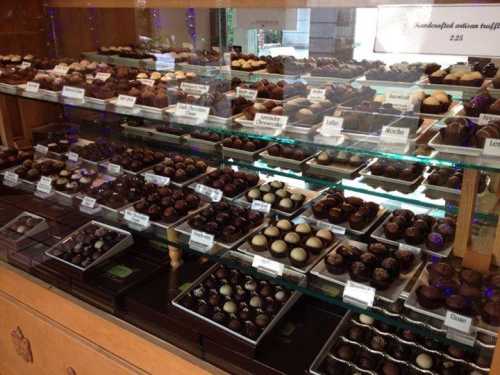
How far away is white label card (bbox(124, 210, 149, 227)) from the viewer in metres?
1.90

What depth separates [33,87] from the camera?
89.2 inches

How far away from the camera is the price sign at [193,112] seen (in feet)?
5.81

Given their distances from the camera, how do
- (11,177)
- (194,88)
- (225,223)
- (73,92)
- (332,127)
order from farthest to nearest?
1. (11,177)
2. (73,92)
3. (194,88)
4. (225,223)
5. (332,127)

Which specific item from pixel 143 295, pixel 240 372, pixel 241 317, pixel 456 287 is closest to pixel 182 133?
pixel 143 295

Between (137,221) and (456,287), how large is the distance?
47.7 inches

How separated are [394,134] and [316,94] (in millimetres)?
517

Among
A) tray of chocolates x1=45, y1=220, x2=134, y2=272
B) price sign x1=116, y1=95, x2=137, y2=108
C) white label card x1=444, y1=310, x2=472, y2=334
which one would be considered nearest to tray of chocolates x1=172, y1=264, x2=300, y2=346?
tray of chocolates x1=45, y1=220, x2=134, y2=272

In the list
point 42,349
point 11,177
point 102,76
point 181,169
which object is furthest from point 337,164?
point 11,177

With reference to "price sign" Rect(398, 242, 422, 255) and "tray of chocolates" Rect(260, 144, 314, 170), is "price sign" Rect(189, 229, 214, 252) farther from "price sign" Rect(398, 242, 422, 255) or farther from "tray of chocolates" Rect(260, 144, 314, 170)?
"price sign" Rect(398, 242, 422, 255)

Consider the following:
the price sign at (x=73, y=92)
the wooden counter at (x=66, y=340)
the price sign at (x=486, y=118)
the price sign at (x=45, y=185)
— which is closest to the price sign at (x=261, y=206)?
the wooden counter at (x=66, y=340)

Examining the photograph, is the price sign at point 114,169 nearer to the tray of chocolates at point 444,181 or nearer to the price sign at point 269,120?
the price sign at point 269,120

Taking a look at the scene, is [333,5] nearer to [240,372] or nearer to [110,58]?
[240,372]

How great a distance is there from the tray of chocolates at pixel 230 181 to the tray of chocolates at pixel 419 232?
63 centimetres

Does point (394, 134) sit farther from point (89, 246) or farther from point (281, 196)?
point (89, 246)
